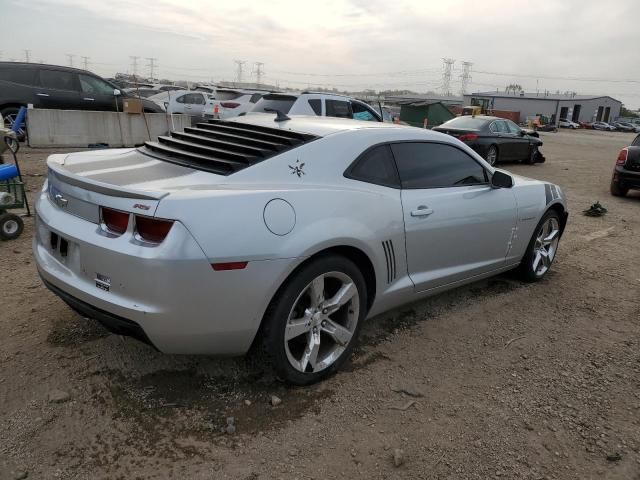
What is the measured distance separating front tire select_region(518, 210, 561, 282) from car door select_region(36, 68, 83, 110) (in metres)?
12.0

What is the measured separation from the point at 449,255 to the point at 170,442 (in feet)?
7.38

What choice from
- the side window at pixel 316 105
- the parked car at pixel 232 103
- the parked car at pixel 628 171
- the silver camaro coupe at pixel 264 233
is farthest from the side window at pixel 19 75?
the parked car at pixel 628 171

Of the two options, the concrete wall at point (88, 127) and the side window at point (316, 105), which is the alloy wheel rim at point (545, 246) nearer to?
the side window at point (316, 105)

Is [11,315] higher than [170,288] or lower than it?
lower

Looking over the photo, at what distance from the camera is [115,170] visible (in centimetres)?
295

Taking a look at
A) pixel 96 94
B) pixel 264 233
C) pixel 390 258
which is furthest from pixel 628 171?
pixel 96 94

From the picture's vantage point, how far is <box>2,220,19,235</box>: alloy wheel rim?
5.25 meters

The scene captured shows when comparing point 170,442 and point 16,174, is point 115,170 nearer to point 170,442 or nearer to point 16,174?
point 170,442

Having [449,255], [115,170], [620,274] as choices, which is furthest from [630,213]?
[115,170]

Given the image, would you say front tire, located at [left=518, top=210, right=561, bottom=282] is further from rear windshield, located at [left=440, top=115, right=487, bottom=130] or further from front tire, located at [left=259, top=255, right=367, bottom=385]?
rear windshield, located at [left=440, top=115, right=487, bottom=130]

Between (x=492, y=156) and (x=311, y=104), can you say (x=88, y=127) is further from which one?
(x=492, y=156)

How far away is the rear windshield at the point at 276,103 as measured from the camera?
1102 centimetres

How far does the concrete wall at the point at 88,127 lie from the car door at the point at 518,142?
9.07 m

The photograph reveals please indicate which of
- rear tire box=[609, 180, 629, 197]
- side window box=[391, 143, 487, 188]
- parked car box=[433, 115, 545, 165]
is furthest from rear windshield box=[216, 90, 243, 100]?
side window box=[391, 143, 487, 188]
